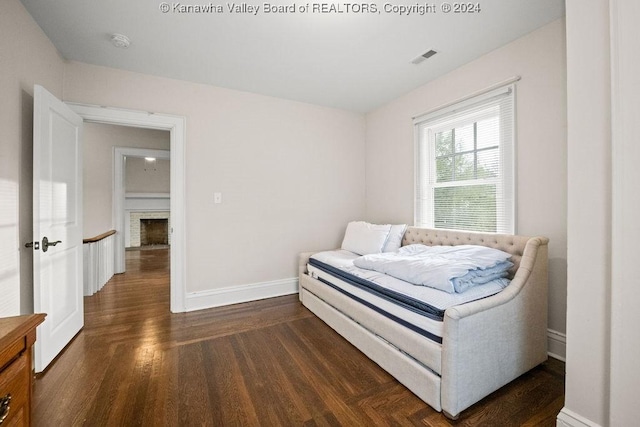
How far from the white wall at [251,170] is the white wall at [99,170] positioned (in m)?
2.08

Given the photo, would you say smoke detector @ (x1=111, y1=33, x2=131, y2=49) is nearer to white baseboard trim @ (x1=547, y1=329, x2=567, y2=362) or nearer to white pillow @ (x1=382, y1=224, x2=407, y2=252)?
white pillow @ (x1=382, y1=224, x2=407, y2=252)

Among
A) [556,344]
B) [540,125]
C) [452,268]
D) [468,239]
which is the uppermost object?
[540,125]

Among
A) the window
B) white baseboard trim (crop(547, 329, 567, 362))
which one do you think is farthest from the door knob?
white baseboard trim (crop(547, 329, 567, 362))

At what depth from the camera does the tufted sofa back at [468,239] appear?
6.77ft

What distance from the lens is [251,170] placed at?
328cm

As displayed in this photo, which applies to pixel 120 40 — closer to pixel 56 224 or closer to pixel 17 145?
pixel 17 145

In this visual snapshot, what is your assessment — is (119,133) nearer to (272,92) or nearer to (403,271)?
(272,92)

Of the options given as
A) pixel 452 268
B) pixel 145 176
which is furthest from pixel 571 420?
pixel 145 176

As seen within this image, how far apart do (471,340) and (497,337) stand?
25 centimetres

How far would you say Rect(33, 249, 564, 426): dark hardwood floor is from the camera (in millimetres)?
1452

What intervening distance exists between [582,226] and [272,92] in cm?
309

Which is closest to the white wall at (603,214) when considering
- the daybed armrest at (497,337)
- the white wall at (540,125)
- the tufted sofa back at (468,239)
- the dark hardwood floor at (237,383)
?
the daybed armrest at (497,337)

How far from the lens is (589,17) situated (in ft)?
4.04

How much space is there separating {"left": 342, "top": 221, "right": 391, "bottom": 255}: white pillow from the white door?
270 cm
